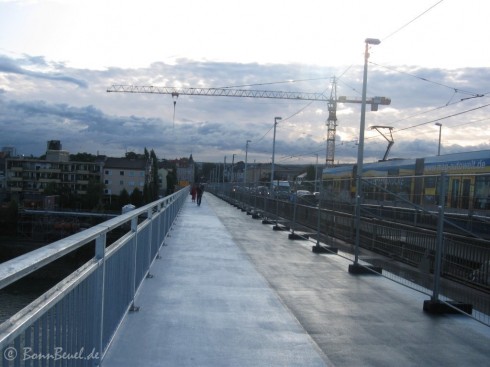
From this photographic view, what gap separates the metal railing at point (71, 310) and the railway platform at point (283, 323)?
53 cm

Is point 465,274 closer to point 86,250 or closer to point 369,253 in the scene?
point 369,253

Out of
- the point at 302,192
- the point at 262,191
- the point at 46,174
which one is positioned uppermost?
the point at 302,192

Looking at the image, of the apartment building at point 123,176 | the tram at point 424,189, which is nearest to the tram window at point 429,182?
the tram at point 424,189

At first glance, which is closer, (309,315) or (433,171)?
(309,315)

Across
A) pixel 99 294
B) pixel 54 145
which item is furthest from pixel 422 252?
pixel 54 145

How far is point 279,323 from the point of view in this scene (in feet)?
20.3

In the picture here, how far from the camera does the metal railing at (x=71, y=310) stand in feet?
7.15

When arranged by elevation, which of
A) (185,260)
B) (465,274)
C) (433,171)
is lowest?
(185,260)

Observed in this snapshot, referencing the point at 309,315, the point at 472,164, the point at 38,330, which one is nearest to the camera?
the point at 38,330

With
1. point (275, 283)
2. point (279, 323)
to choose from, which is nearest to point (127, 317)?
point (279, 323)

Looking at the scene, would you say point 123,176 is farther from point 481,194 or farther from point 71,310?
point 71,310

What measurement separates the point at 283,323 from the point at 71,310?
355 cm

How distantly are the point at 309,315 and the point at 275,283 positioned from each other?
2100mm

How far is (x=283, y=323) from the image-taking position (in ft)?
20.3
